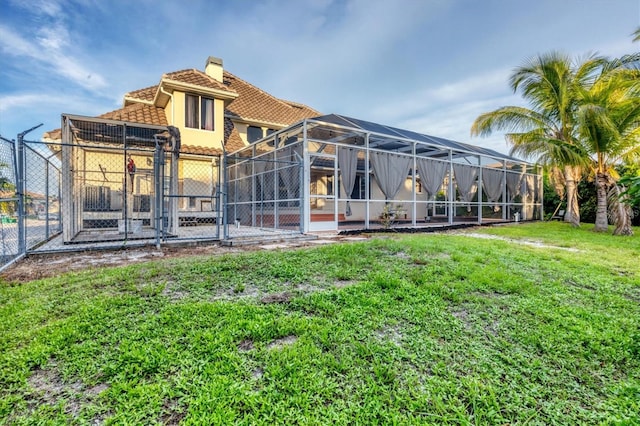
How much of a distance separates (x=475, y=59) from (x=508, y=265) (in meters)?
10.8

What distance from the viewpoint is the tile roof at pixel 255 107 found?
1497 cm

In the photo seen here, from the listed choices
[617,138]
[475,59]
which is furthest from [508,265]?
[475,59]

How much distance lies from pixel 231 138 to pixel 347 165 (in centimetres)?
708

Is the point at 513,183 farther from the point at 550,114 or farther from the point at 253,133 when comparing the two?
the point at 253,133

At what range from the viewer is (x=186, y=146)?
11797 mm

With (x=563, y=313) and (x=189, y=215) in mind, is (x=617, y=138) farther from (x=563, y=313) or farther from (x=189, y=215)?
(x=189, y=215)

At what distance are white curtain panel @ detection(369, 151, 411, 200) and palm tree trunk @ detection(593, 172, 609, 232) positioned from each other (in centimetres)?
656

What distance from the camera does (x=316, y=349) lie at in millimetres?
1973

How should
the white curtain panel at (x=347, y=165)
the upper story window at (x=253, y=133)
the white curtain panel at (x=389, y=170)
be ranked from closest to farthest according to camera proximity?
the white curtain panel at (x=347, y=165) < the white curtain panel at (x=389, y=170) < the upper story window at (x=253, y=133)

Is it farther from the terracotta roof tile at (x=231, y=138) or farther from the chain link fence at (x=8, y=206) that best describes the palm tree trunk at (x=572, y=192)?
the chain link fence at (x=8, y=206)

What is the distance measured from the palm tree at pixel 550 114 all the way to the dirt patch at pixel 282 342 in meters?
12.4

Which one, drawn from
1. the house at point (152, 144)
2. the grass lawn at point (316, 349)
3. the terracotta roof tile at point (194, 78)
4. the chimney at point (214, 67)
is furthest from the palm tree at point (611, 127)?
the chimney at point (214, 67)

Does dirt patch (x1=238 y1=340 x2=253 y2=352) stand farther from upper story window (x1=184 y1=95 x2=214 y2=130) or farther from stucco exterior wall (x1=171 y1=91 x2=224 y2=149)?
upper story window (x1=184 y1=95 x2=214 y2=130)

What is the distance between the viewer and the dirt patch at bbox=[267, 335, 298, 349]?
2.03m
